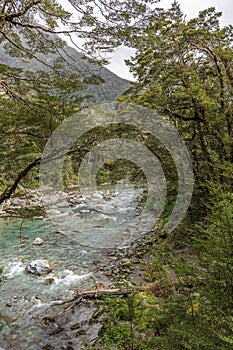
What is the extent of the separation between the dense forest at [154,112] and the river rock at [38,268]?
7.83ft

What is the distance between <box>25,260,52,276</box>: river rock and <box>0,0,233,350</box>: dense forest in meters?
2.39

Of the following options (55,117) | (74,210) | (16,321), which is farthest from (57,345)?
(74,210)

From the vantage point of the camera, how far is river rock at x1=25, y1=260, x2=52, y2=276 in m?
6.32

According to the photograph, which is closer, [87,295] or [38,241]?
[87,295]

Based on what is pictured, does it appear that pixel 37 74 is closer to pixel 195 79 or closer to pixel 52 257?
pixel 195 79

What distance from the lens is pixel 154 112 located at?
6.66 m

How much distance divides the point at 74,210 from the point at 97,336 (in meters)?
10.2

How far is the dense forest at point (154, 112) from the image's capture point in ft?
7.77

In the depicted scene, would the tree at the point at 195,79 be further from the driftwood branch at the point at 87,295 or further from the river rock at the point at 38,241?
the river rock at the point at 38,241

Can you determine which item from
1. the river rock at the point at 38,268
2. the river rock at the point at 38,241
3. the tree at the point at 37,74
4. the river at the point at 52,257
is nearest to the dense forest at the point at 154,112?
the tree at the point at 37,74

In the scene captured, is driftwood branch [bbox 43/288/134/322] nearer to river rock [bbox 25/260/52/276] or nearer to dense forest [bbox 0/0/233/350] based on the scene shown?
dense forest [bbox 0/0/233/350]

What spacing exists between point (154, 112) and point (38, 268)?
4811 mm

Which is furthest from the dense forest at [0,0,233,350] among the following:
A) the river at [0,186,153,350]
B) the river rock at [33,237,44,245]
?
the river rock at [33,237,44,245]

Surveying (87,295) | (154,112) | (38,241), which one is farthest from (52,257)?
(154,112)
